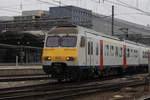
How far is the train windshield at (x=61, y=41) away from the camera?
19.0 meters

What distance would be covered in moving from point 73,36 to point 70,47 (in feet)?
2.46

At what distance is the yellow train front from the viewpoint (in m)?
18.4

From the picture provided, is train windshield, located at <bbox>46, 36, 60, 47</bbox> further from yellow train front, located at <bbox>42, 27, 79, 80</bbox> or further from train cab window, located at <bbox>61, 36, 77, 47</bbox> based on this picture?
train cab window, located at <bbox>61, 36, 77, 47</bbox>

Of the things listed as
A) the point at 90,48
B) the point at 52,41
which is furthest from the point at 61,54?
Result: the point at 90,48

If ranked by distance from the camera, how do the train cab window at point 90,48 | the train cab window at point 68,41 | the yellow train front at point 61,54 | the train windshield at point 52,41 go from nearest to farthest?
the yellow train front at point 61,54
the train cab window at point 68,41
the train windshield at point 52,41
the train cab window at point 90,48

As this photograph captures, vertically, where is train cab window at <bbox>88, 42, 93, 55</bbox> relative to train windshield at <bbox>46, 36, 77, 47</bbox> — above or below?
below

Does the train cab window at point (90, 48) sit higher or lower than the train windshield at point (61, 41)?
lower

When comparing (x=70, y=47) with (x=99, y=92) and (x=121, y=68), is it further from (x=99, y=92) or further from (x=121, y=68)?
(x=121, y=68)

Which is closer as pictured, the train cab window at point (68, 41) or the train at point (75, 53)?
the train at point (75, 53)

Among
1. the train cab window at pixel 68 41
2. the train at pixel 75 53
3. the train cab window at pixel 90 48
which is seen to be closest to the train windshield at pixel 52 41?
the train at pixel 75 53

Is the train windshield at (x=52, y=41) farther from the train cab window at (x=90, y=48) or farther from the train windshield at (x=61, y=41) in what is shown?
the train cab window at (x=90, y=48)

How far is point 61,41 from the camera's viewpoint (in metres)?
19.4

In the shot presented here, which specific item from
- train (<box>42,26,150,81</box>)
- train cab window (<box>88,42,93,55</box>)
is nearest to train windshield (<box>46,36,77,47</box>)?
train (<box>42,26,150,81</box>)

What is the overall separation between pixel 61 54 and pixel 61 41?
3.31ft
